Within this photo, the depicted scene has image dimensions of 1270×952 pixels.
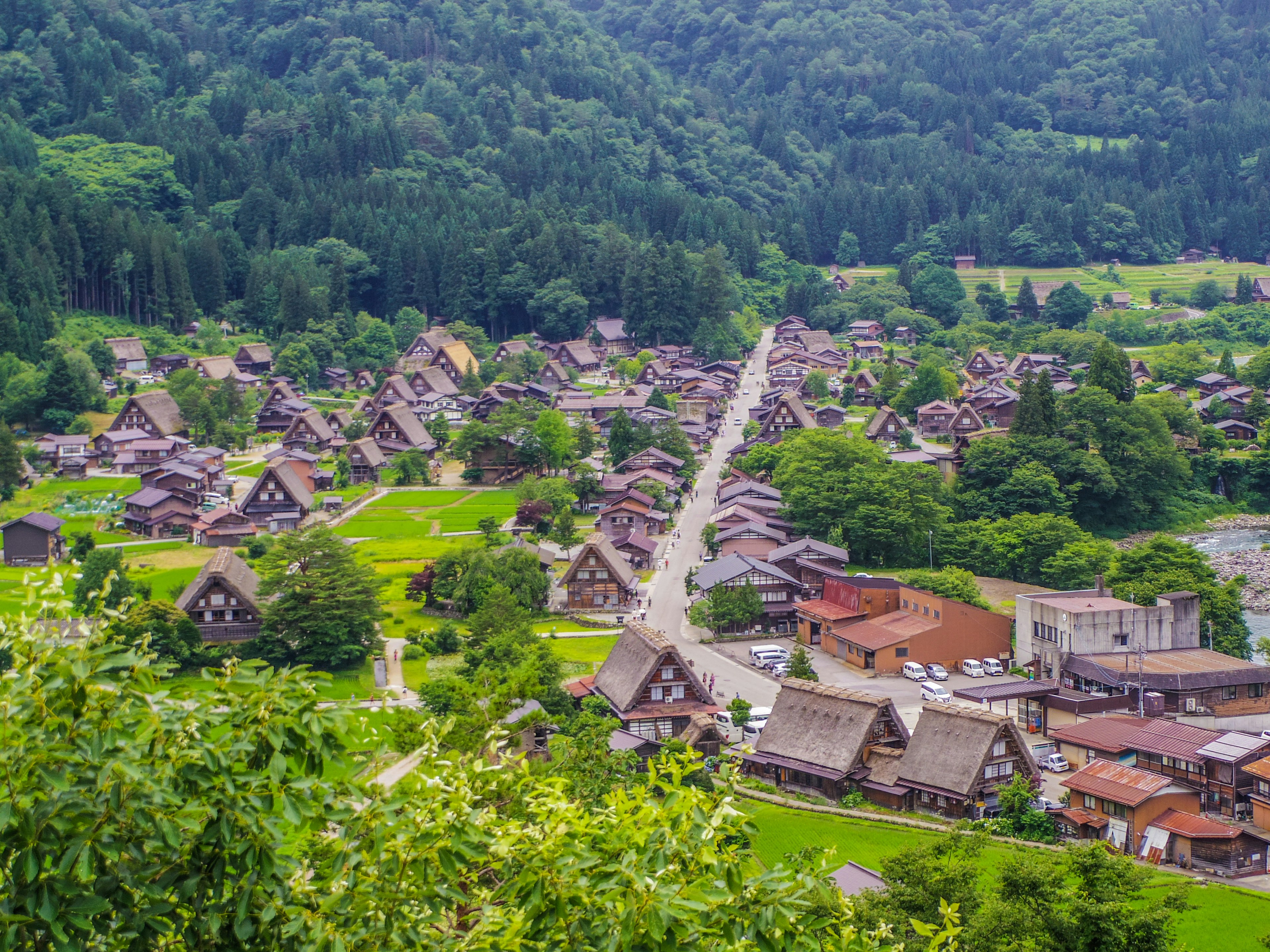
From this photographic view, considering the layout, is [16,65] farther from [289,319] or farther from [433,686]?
[433,686]

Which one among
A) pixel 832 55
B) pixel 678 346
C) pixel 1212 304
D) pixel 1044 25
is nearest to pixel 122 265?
pixel 678 346

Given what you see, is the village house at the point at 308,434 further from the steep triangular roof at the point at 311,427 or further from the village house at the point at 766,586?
the village house at the point at 766,586

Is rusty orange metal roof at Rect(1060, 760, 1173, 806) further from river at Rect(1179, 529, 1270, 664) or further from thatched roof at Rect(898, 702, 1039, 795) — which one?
river at Rect(1179, 529, 1270, 664)

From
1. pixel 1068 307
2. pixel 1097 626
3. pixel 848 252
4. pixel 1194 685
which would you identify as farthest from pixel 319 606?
pixel 848 252

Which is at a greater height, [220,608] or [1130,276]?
[220,608]

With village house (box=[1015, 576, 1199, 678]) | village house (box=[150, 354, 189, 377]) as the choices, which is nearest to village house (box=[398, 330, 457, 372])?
village house (box=[150, 354, 189, 377])

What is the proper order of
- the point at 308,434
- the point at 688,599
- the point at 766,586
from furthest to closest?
the point at 308,434 → the point at 688,599 → the point at 766,586

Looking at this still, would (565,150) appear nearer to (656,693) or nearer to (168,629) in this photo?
(168,629)
